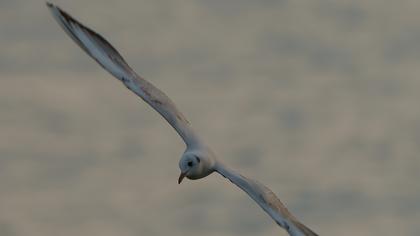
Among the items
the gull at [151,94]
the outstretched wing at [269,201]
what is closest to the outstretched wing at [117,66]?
the gull at [151,94]

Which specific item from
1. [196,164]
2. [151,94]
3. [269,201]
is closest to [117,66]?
[151,94]

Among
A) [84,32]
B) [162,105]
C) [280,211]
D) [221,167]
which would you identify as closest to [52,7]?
[84,32]

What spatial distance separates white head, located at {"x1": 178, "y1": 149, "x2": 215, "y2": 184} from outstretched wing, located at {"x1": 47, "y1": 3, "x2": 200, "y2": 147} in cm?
171

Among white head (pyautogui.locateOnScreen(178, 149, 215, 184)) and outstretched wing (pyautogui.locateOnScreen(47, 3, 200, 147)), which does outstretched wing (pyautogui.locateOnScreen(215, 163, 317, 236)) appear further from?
outstretched wing (pyautogui.locateOnScreen(47, 3, 200, 147))

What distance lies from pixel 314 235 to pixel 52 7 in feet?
40.7

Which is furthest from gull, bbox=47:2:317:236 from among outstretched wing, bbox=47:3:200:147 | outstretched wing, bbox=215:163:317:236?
outstretched wing, bbox=215:163:317:236

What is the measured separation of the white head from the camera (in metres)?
42.9

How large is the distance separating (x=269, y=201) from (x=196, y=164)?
2993mm

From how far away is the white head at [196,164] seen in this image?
42.9 metres

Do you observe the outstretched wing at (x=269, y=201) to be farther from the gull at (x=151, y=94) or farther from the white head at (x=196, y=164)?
the white head at (x=196, y=164)

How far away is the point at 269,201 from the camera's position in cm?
4100

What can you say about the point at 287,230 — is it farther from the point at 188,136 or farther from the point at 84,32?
the point at 84,32

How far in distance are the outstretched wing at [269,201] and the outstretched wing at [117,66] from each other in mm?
2730

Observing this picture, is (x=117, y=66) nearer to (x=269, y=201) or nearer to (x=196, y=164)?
(x=196, y=164)
